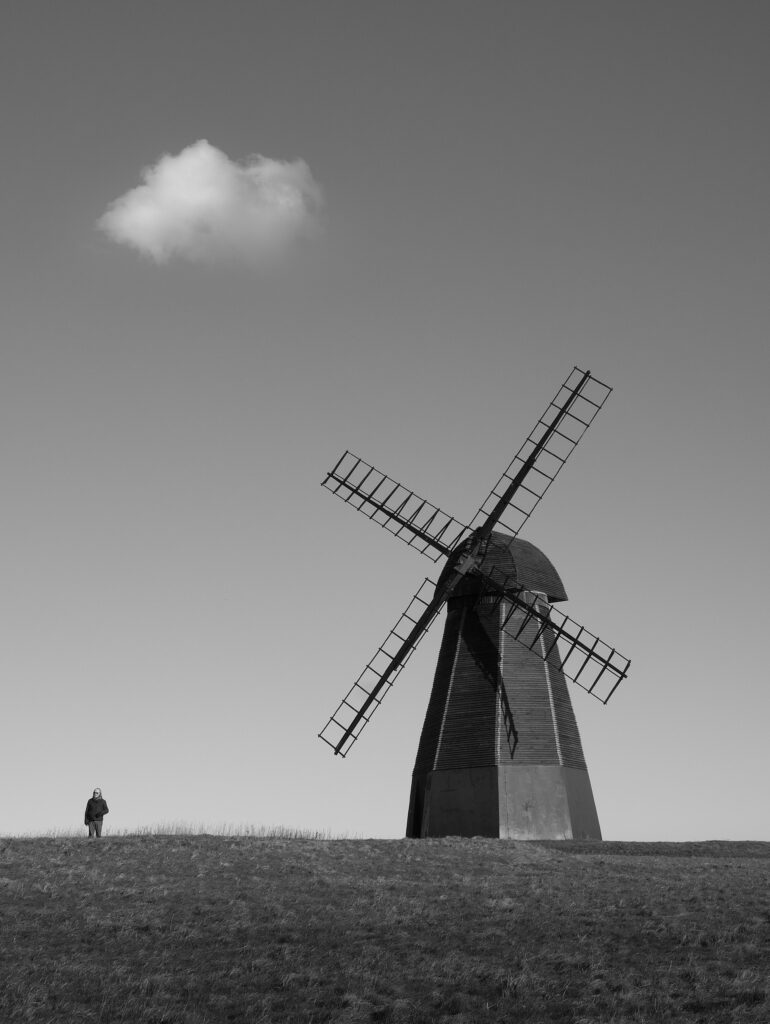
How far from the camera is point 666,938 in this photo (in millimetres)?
16906

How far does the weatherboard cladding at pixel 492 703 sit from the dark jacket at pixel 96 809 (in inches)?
444

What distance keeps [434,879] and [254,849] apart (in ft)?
16.5

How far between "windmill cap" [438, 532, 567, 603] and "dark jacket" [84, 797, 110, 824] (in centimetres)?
1397

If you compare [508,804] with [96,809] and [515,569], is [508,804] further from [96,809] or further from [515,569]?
[96,809]

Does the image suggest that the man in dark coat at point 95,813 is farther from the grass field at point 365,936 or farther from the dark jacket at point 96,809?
the grass field at point 365,936

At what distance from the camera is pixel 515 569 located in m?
37.2

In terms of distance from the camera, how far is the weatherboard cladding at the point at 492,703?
35.2 metres

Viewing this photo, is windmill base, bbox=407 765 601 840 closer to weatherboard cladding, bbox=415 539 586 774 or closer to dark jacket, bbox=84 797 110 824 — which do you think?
weatherboard cladding, bbox=415 539 586 774

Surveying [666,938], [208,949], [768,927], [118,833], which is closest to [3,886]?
[208,949]

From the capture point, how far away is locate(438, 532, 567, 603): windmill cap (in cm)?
3719

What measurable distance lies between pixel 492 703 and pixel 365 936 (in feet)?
61.3

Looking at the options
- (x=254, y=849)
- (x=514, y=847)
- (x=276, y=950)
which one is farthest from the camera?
(x=514, y=847)

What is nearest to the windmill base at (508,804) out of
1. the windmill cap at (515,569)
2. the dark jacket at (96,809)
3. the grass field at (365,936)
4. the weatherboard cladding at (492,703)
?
the weatherboard cladding at (492,703)

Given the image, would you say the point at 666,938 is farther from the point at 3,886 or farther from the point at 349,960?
the point at 3,886
